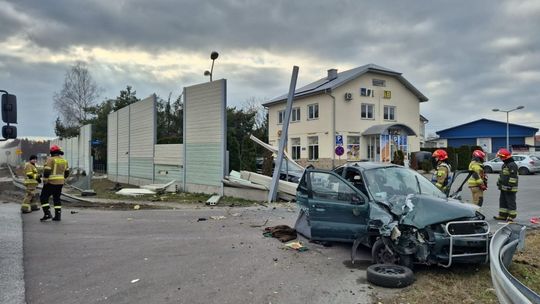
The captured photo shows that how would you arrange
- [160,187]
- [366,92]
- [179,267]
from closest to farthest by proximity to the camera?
1. [179,267]
2. [160,187]
3. [366,92]

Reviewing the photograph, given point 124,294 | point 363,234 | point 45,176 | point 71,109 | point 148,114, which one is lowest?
point 124,294

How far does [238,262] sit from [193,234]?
2709 mm

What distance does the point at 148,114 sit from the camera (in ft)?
72.8

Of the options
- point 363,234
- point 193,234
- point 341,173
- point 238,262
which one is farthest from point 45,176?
point 363,234

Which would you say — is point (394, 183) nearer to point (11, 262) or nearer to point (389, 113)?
point (11, 262)

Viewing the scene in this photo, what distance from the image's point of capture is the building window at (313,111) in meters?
37.6

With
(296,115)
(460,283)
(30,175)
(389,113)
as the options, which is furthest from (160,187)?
(389,113)

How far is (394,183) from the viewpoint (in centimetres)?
722

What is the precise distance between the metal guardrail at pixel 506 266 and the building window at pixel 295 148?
33869 millimetres

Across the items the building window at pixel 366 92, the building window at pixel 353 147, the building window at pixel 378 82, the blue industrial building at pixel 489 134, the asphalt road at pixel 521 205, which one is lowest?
the asphalt road at pixel 521 205

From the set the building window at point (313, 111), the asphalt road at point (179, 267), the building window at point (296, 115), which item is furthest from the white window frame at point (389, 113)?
the asphalt road at point (179, 267)

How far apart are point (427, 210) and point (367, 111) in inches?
1294

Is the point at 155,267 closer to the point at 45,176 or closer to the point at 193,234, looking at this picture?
the point at 193,234

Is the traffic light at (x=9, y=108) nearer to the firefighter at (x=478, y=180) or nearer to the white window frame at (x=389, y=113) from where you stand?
the firefighter at (x=478, y=180)
